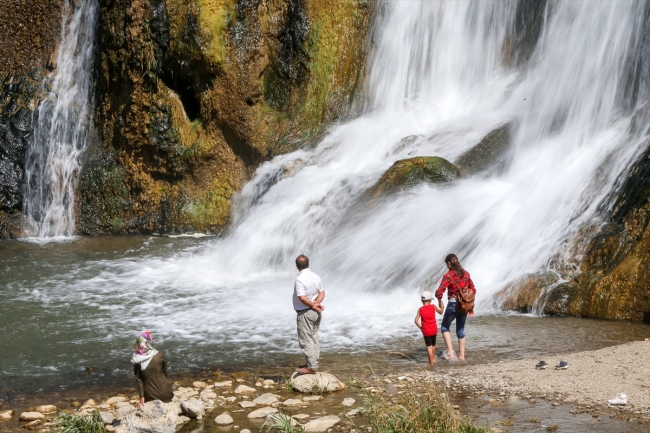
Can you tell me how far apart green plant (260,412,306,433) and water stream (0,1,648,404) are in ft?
8.62

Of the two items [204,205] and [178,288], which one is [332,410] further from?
[204,205]

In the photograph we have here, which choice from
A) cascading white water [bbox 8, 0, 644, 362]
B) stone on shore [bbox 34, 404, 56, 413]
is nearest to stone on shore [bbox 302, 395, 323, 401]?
cascading white water [bbox 8, 0, 644, 362]

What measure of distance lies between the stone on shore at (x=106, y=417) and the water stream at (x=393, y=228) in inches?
82.4

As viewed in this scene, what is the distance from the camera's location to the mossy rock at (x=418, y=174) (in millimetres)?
15203

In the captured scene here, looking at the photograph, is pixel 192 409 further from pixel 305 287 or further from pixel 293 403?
pixel 305 287

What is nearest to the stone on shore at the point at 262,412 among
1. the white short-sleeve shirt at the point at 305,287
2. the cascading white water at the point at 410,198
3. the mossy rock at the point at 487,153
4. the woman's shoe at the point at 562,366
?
the white short-sleeve shirt at the point at 305,287

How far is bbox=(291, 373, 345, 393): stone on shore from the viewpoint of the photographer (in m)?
8.96

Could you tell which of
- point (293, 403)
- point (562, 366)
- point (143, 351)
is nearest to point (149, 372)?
point (143, 351)

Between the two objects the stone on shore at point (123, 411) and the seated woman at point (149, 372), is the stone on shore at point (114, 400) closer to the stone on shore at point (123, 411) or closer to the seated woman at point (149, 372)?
the stone on shore at point (123, 411)

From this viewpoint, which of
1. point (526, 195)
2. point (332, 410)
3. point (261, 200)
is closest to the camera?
point (332, 410)

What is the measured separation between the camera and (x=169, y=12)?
19312mm

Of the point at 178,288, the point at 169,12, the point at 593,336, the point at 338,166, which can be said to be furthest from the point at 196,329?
the point at 169,12

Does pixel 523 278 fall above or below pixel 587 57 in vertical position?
below

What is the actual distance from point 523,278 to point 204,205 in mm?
9131
